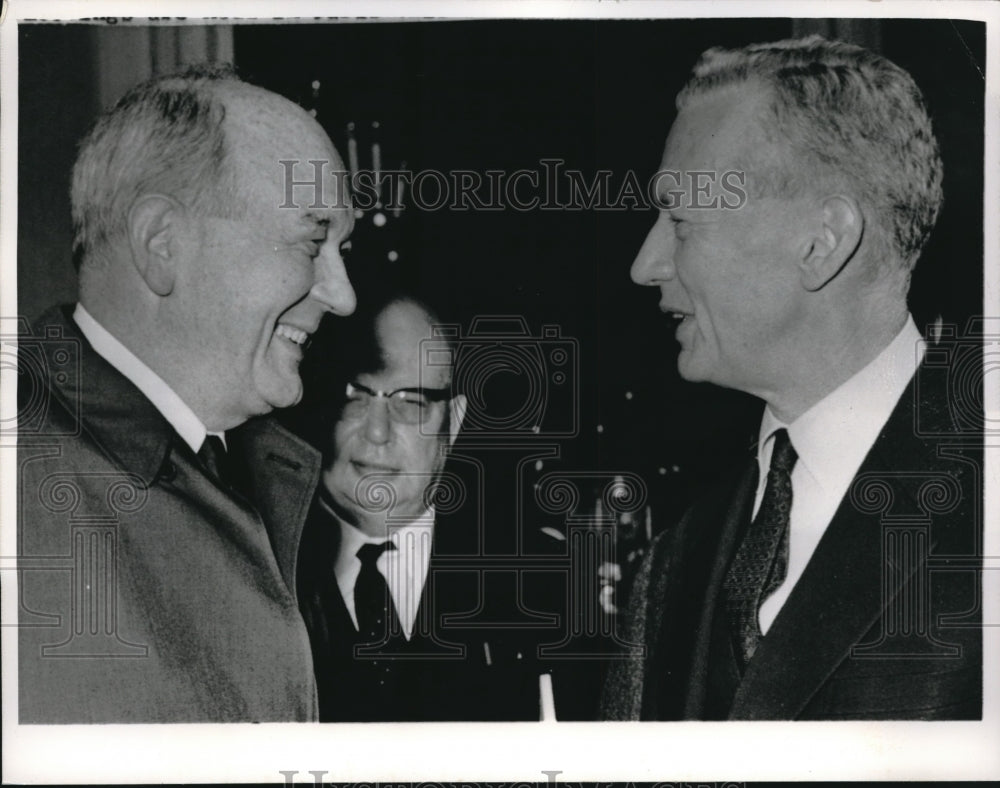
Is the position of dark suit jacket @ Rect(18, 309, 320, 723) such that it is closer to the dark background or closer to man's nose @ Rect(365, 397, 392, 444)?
man's nose @ Rect(365, 397, 392, 444)

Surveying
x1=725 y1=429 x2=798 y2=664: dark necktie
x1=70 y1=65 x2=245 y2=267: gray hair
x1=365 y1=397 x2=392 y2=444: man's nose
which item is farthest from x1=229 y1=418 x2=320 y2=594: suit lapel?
→ x1=725 y1=429 x2=798 y2=664: dark necktie

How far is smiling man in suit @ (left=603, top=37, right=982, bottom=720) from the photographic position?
2338 millimetres

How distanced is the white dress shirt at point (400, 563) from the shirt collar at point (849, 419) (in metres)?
0.71

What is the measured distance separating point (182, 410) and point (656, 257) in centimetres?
101

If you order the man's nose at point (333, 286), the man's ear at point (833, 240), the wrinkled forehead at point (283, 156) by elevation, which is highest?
the wrinkled forehead at point (283, 156)

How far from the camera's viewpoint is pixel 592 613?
95.0 inches

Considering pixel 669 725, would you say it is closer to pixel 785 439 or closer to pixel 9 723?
pixel 785 439

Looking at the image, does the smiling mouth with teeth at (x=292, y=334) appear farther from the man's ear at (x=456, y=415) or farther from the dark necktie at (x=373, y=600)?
the dark necktie at (x=373, y=600)

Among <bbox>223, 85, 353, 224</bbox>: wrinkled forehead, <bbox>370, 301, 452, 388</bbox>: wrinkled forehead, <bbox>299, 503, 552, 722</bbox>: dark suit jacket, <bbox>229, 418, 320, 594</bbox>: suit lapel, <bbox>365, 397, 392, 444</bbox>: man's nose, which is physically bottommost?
<bbox>299, 503, 552, 722</bbox>: dark suit jacket

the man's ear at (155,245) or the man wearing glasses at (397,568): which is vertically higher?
the man's ear at (155,245)

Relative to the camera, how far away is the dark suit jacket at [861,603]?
2363 millimetres

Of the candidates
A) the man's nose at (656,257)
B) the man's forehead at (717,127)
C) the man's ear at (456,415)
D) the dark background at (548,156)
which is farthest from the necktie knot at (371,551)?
the man's forehead at (717,127)

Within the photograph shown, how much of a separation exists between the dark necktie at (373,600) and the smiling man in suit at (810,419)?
1.57 ft
